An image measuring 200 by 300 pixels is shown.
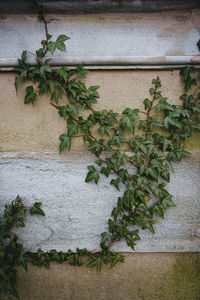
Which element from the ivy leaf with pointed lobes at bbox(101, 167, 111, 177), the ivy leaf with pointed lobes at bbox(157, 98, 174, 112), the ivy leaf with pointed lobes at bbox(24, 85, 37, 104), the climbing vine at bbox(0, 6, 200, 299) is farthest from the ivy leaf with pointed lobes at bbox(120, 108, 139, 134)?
the ivy leaf with pointed lobes at bbox(24, 85, 37, 104)

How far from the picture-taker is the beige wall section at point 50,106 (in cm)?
163

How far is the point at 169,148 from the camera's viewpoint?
1667 mm

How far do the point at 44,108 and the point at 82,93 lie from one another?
360 millimetres

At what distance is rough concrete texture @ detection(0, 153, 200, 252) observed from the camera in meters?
1.71

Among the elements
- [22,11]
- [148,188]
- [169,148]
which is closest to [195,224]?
[148,188]

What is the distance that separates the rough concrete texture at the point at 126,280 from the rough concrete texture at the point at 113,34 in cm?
186

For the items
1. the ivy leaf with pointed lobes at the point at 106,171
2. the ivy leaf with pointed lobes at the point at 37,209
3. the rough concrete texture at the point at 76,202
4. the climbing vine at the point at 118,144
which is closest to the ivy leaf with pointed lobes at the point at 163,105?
the climbing vine at the point at 118,144

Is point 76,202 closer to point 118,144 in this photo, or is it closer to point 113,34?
point 118,144

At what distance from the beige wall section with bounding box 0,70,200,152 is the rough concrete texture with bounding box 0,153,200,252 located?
0.39 ft

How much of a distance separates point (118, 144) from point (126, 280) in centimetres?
129

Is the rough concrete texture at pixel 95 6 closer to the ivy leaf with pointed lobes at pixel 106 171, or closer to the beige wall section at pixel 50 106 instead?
the beige wall section at pixel 50 106

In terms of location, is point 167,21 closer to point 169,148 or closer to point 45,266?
point 169,148

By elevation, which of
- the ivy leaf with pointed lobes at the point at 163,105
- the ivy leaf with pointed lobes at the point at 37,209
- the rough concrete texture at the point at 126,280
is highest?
the ivy leaf with pointed lobes at the point at 163,105

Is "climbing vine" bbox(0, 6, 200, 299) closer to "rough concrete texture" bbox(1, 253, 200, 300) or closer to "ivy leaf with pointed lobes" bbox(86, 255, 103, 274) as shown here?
"ivy leaf with pointed lobes" bbox(86, 255, 103, 274)
